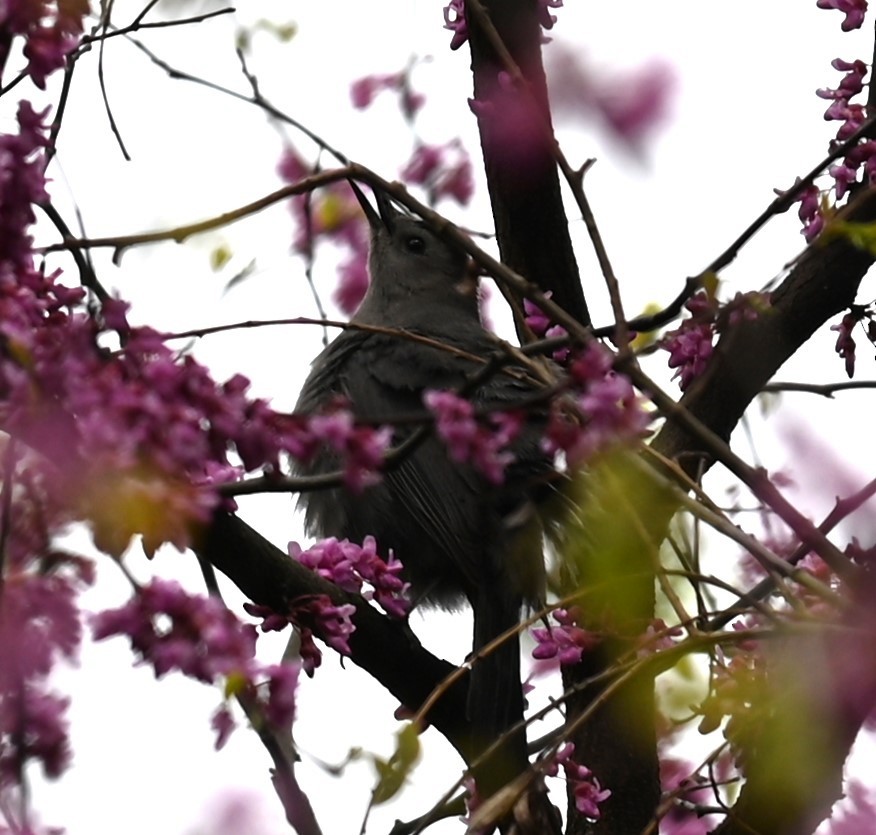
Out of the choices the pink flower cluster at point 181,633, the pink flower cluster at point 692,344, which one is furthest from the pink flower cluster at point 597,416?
the pink flower cluster at point 692,344

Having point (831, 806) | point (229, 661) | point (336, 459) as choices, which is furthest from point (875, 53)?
point (229, 661)

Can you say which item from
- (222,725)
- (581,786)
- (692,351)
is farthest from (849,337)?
(222,725)

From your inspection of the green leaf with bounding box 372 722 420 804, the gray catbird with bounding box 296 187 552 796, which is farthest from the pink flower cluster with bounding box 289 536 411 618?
Result: the green leaf with bounding box 372 722 420 804

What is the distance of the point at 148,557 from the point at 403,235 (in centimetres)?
466

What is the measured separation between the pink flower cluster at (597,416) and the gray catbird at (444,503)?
6.19 feet

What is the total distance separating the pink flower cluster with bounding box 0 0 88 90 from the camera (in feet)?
7.36

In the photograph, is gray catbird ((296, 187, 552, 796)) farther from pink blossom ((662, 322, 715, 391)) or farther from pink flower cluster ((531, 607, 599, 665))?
pink blossom ((662, 322, 715, 391))

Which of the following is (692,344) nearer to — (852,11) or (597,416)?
(852,11)

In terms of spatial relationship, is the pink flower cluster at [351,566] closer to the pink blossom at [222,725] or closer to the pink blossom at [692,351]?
the pink blossom at [692,351]

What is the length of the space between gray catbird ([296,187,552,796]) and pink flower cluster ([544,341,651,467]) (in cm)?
189

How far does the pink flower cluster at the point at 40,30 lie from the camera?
7.36 ft

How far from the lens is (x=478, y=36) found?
449 centimetres

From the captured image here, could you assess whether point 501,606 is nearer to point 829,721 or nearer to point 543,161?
point 543,161

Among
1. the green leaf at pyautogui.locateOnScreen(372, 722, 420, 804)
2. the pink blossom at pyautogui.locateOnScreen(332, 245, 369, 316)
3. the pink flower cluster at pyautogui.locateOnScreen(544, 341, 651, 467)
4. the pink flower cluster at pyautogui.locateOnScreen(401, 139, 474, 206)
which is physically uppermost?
the pink blossom at pyautogui.locateOnScreen(332, 245, 369, 316)
